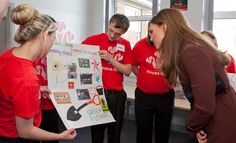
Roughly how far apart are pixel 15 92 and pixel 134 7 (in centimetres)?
390

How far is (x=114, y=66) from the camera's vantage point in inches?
97.0

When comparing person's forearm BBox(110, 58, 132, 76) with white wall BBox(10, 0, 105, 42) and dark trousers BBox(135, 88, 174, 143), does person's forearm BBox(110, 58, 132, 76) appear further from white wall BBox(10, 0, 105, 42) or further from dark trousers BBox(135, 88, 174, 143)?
white wall BBox(10, 0, 105, 42)

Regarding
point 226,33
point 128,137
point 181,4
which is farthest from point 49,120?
point 226,33

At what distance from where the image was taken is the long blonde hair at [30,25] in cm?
132

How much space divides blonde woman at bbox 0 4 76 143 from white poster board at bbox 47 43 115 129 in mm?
685

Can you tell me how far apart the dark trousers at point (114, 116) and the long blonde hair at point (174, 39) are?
1140 millimetres

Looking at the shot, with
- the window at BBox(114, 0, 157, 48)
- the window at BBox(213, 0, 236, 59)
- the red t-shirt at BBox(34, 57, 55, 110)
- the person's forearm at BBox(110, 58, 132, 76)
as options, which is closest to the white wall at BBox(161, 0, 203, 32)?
the window at BBox(213, 0, 236, 59)

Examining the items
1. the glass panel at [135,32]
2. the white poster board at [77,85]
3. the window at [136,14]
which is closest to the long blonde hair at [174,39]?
the white poster board at [77,85]

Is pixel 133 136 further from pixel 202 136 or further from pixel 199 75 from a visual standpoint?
pixel 199 75

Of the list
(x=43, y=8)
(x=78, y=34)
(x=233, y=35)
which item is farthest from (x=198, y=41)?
(x=78, y=34)

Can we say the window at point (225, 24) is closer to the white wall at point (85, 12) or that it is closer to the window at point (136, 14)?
the window at point (136, 14)

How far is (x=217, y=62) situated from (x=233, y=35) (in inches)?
106

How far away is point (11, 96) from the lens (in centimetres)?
123

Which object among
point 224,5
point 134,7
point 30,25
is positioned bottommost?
point 30,25
